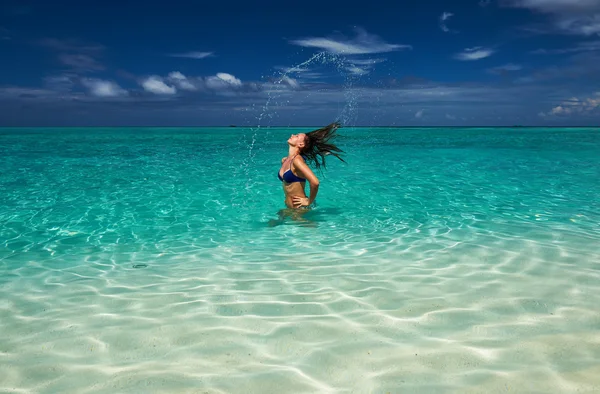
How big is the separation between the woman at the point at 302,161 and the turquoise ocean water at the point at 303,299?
1.45ft

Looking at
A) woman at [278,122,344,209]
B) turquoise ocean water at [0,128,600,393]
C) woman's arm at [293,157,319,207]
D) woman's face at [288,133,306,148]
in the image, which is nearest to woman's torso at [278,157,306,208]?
woman at [278,122,344,209]

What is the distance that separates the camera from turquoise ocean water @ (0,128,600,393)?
2.62m

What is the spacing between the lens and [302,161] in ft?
22.7

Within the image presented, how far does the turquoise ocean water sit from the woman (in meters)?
0.44

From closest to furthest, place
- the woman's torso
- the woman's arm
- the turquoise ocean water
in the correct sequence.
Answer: the turquoise ocean water < the woman's arm < the woman's torso

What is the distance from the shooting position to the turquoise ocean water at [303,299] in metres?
2.62

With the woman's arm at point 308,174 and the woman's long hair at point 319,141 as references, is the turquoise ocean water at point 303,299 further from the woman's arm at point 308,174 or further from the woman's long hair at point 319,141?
A: the woman's long hair at point 319,141

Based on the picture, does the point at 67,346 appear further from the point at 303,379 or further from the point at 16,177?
the point at 16,177

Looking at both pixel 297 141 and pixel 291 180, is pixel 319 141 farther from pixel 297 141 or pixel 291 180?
pixel 291 180

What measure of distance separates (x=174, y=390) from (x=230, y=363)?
0.39 meters

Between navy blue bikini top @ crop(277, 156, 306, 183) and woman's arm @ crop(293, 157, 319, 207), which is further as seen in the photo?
navy blue bikini top @ crop(277, 156, 306, 183)

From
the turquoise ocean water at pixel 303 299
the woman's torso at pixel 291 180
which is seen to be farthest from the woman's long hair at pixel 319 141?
the turquoise ocean water at pixel 303 299

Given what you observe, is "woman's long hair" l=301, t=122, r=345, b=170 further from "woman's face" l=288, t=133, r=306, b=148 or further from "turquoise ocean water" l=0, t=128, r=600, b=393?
"turquoise ocean water" l=0, t=128, r=600, b=393

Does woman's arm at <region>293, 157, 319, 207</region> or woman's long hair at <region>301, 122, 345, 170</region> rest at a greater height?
woman's long hair at <region>301, 122, 345, 170</region>
